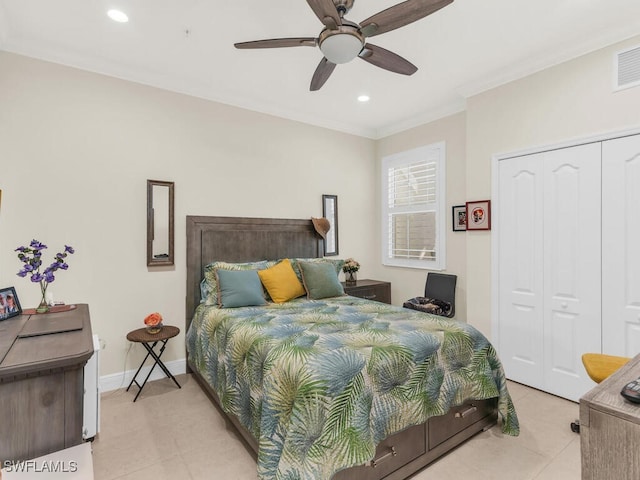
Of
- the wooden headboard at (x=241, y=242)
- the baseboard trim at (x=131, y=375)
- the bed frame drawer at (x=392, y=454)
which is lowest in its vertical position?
the baseboard trim at (x=131, y=375)

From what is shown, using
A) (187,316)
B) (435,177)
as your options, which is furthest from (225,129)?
(435,177)

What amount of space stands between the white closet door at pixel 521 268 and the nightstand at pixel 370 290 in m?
1.40

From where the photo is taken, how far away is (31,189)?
8.81 ft

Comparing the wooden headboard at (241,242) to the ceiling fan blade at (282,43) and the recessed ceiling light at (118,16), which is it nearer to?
the recessed ceiling light at (118,16)

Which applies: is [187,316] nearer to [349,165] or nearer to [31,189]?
[31,189]

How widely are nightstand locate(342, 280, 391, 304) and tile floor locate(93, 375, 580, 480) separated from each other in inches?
71.7

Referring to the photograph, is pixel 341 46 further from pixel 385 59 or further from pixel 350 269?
pixel 350 269

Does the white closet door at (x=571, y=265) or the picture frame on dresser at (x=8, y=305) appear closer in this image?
the picture frame on dresser at (x=8, y=305)

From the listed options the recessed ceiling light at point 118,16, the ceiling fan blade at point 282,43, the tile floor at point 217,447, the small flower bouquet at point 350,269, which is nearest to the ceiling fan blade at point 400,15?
the ceiling fan blade at point 282,43

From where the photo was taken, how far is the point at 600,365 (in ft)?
6.73

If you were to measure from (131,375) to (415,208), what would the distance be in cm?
364

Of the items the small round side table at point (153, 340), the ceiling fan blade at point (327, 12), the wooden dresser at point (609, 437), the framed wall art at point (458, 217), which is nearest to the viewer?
the wooden dresser at point (609, 437)

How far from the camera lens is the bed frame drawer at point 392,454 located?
170 cm

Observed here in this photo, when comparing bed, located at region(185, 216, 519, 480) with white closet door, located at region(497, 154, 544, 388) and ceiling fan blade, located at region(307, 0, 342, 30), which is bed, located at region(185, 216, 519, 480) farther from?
ceiling fan blade, located at region(307, 0, 342, 30)
